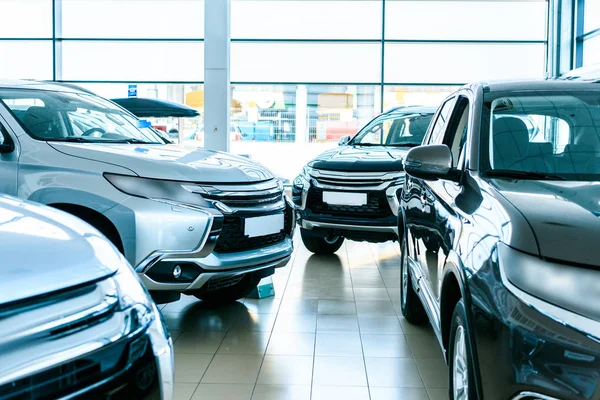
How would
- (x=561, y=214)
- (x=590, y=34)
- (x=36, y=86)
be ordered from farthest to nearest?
(x=590, y=34)
(x=36, y=86)
(x=561, y=214)

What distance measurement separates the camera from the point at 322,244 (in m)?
7.21

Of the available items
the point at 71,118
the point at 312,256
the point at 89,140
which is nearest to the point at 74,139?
the point at 89,140

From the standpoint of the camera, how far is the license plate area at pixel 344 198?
6027 millimetres

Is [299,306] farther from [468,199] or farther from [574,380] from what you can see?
[574,380]

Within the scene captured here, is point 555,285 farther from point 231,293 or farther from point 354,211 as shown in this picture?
point 354,211

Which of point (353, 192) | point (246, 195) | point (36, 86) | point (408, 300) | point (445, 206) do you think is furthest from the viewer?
point (353, 192)

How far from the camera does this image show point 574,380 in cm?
169

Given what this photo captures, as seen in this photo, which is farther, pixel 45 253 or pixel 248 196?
pixel 248 196

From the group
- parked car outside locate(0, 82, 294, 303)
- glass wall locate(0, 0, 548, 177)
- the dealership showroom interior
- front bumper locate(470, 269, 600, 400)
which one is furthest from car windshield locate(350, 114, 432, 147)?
glass wall locate(0, 0, 548, 177)

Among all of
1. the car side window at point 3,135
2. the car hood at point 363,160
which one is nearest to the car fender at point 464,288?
the car side window at point 3,135

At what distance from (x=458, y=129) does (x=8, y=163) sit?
233cm

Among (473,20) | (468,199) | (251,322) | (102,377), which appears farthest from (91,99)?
(473,20)

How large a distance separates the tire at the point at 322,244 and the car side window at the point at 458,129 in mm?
3716

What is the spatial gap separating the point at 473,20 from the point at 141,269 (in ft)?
36.5
